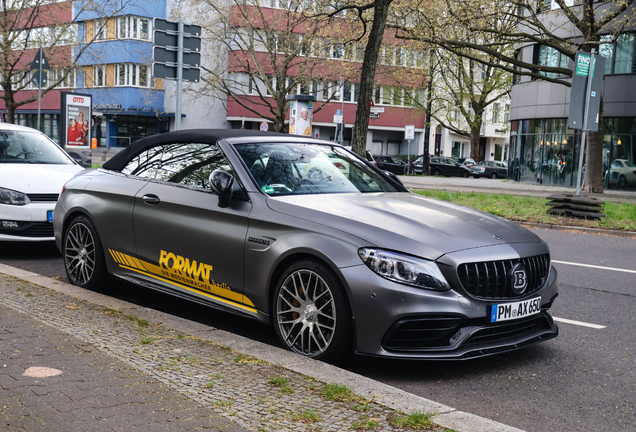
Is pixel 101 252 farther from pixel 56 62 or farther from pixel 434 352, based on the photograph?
pixel 56 62

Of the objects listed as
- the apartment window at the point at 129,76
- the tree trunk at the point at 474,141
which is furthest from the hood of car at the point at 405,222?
the apartment window at the point at 129,76

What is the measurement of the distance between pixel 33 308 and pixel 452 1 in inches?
725

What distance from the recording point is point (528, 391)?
4395mm

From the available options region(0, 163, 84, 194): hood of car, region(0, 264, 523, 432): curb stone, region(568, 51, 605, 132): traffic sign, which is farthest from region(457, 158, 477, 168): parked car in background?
region(0, 264, 523, 432): curb stone

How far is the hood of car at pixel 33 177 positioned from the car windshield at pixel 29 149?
1.23 ft

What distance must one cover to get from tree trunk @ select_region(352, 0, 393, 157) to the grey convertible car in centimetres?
1045

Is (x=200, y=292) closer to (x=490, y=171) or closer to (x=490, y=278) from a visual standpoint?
(x=490, y=278)

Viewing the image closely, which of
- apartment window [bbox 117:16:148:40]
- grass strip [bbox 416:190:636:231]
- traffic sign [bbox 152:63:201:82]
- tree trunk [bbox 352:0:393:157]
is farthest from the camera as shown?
apartment window [bbox 117:16:148:40]

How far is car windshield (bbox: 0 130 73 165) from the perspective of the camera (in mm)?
9773

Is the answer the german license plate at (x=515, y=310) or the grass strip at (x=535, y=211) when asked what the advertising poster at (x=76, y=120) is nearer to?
the grass strip at (x=535, y=211)

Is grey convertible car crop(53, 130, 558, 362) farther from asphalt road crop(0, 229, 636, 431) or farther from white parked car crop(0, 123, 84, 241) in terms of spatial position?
white parked car crop(0, 123, 84, 241)

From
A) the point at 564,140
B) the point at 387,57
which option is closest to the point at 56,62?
the point at 387,57

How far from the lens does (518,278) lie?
4.64m

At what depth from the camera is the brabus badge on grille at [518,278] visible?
460 centimetres
